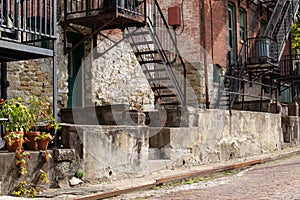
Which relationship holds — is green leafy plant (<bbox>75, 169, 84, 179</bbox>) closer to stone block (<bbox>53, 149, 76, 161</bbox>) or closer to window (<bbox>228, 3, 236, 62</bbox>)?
stone block (<bbox>53, 149, 76, 161</bbox>)

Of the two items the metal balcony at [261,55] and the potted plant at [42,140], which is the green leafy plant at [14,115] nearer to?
the potted plant at [42,140]

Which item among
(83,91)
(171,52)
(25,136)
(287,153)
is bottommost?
(287,153)

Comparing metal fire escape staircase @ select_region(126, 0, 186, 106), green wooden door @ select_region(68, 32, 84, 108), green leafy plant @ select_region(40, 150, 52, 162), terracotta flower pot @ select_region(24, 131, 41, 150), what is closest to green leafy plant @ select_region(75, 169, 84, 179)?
green leafy plant @ select_region(40, 150, 52, 162)

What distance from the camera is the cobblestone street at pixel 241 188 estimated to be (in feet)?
24.3

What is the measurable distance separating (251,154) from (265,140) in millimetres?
1260

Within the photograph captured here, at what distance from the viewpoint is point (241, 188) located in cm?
823

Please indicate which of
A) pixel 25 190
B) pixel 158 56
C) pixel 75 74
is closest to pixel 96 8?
pixel 75 74

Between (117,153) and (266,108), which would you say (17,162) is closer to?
(117,153)

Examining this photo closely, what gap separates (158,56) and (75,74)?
144 inches

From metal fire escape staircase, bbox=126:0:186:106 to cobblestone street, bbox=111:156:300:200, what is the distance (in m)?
3.13

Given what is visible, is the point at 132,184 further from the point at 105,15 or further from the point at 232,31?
the point at 232,31

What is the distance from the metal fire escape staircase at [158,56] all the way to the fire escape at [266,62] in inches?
93.3

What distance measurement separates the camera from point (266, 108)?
16.8 metres

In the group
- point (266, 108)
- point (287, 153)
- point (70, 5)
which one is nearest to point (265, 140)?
point (287, 153)
